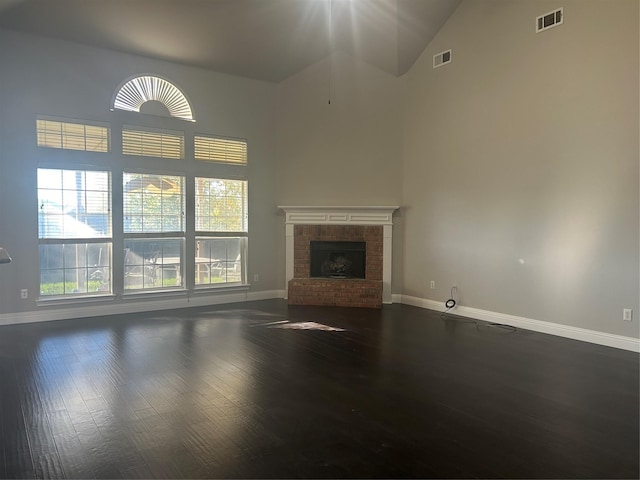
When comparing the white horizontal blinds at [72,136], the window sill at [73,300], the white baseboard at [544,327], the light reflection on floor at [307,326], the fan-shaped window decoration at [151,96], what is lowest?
the light reflection on floor at [307,326]

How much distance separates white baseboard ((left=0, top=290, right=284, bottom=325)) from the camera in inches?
208

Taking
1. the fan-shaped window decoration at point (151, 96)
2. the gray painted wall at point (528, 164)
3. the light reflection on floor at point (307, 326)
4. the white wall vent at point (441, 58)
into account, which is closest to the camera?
the gray painted wall at point (528, 164)

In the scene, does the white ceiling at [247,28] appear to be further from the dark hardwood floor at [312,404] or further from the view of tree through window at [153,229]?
the dark hardwood floor at [312,404]

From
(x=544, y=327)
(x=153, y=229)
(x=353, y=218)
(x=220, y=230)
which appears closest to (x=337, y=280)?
(x=353, y=218)

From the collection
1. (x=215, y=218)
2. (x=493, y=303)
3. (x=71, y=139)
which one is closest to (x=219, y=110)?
(x=215, y=218)

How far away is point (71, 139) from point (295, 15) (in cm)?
326

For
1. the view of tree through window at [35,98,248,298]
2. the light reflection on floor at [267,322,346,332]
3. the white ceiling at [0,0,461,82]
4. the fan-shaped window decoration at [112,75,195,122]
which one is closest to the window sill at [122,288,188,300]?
the view of tree through window at [35,98,248,298]

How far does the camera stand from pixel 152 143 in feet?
19.9

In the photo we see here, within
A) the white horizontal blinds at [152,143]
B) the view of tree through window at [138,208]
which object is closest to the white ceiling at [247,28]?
the view of tree through window at [138,208]

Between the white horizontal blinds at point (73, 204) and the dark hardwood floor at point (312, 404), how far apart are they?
1297mm

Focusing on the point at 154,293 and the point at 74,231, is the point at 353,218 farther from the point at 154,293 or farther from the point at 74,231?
the point at 74,231

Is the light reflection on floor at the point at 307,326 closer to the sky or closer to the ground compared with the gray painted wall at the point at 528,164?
closer to the ground

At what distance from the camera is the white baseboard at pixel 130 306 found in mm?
5273

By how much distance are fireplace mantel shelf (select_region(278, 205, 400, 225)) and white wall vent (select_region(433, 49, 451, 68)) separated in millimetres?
2109
